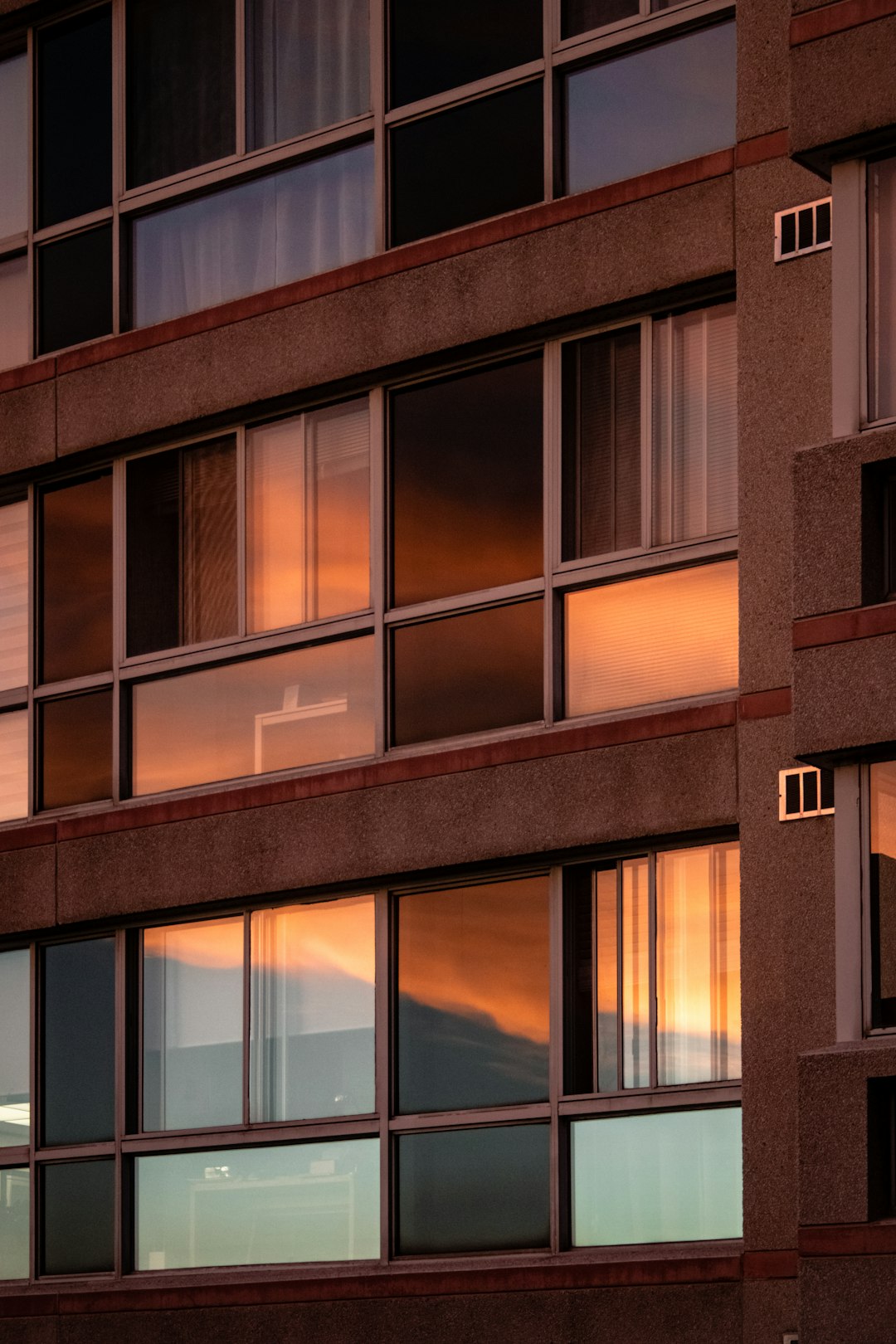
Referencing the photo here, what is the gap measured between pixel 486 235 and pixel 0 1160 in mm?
6805

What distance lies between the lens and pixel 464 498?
14609mm

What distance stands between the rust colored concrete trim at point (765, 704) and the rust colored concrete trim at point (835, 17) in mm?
3337

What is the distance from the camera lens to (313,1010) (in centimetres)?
1479

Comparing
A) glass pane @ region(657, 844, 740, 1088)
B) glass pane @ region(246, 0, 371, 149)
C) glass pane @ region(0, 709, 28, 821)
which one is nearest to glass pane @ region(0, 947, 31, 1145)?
glass pane @ region(0, 709, 28, 821)

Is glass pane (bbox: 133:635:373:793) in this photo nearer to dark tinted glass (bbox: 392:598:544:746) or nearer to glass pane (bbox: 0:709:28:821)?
dark tinted glass (bbox: 392:598:544:746)

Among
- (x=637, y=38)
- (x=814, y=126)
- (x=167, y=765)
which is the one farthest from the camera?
(x=167, y=765)

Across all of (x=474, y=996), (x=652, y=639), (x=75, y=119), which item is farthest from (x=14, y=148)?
(x=474, y=996)

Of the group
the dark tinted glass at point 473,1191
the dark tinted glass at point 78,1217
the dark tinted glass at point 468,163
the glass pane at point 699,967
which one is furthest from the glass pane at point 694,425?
the dark tinted glass at point 78,1217

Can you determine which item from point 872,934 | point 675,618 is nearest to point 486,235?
point 675,618

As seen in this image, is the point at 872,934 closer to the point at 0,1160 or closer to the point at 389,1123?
the point at 389,1123

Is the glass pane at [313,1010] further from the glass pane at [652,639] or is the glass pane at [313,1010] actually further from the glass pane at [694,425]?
the glass pane at [694,425]

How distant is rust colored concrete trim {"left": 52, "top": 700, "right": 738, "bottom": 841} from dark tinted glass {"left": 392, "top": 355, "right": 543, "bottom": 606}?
3.52ft

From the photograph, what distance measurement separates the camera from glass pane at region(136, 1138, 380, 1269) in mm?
14312

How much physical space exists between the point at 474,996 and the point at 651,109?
527cm
